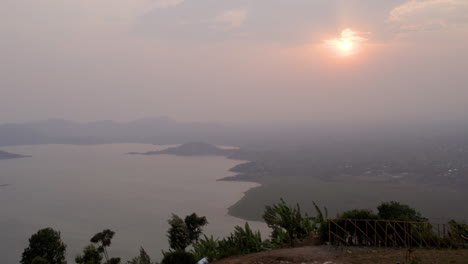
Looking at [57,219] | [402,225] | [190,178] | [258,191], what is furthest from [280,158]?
[402,225]

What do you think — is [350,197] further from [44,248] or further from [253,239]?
[44,248]

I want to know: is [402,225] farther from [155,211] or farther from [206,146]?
[206,146]

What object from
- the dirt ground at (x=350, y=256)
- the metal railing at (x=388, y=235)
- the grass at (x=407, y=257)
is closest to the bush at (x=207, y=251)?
the dirt ground at (x=350, y=256)

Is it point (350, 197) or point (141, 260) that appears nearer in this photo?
point (141, 260)

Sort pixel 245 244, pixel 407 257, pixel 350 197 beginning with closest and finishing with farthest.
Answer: pixel 407 257 < pixel 245 244 < pixel 350 197

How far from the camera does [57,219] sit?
60812 millimetres

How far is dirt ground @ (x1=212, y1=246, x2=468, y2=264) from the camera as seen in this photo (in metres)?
11.5

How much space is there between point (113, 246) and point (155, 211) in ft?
61.5

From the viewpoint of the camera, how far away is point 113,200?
7488cm

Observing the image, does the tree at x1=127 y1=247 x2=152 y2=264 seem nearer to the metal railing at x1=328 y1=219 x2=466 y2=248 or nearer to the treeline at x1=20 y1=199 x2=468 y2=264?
the treeline at x1=20 y1=199 x2=468 y2=264

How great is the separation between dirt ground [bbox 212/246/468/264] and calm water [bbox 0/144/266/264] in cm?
3162

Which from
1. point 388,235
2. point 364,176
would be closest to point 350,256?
point 388,235

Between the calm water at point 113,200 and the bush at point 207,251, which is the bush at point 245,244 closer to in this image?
the bush at point 207,251

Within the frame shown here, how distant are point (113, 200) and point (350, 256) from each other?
70.4 metres
